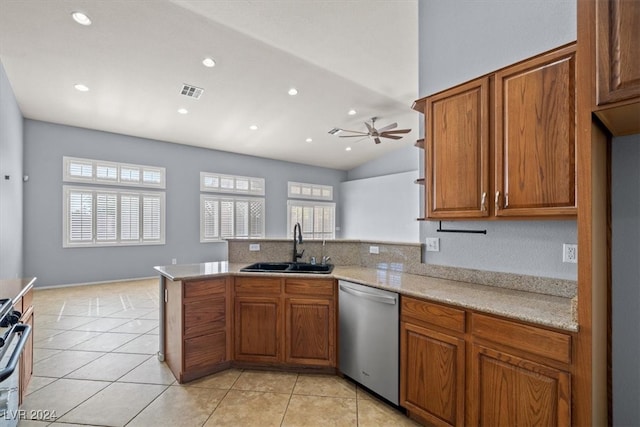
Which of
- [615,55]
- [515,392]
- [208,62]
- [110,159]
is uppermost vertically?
[208,62]

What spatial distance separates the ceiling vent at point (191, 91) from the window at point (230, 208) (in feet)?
8.71

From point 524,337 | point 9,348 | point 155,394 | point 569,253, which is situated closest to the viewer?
point 524,337

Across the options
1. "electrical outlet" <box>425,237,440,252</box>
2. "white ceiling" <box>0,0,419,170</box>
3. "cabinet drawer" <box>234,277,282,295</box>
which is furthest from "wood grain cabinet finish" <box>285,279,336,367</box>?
"white ceiling" <box>0,0,419,170</box>

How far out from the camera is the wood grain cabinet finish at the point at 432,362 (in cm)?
170

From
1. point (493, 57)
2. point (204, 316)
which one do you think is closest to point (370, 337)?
point (204, 316)

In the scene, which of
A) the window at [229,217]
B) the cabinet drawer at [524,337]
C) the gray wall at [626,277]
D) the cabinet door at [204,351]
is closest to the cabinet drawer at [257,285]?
the cabinet door at [204,351]

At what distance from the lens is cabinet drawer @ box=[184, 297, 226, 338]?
2407 millimetres

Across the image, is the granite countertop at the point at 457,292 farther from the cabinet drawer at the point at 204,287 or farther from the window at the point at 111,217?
the window at the point at 111,217

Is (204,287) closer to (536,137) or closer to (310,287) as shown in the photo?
(310,287)

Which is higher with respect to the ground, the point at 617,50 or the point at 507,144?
the point at 617,50

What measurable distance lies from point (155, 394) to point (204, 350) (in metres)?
0.44

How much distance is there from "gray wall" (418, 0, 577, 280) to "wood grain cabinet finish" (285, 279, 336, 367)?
973 millimetres

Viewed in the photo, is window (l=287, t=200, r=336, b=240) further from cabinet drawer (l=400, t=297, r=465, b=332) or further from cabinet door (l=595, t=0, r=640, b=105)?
cabinet door (l=595, t=0, r=640, b=105)

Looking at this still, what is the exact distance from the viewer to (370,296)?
2.18 metres
